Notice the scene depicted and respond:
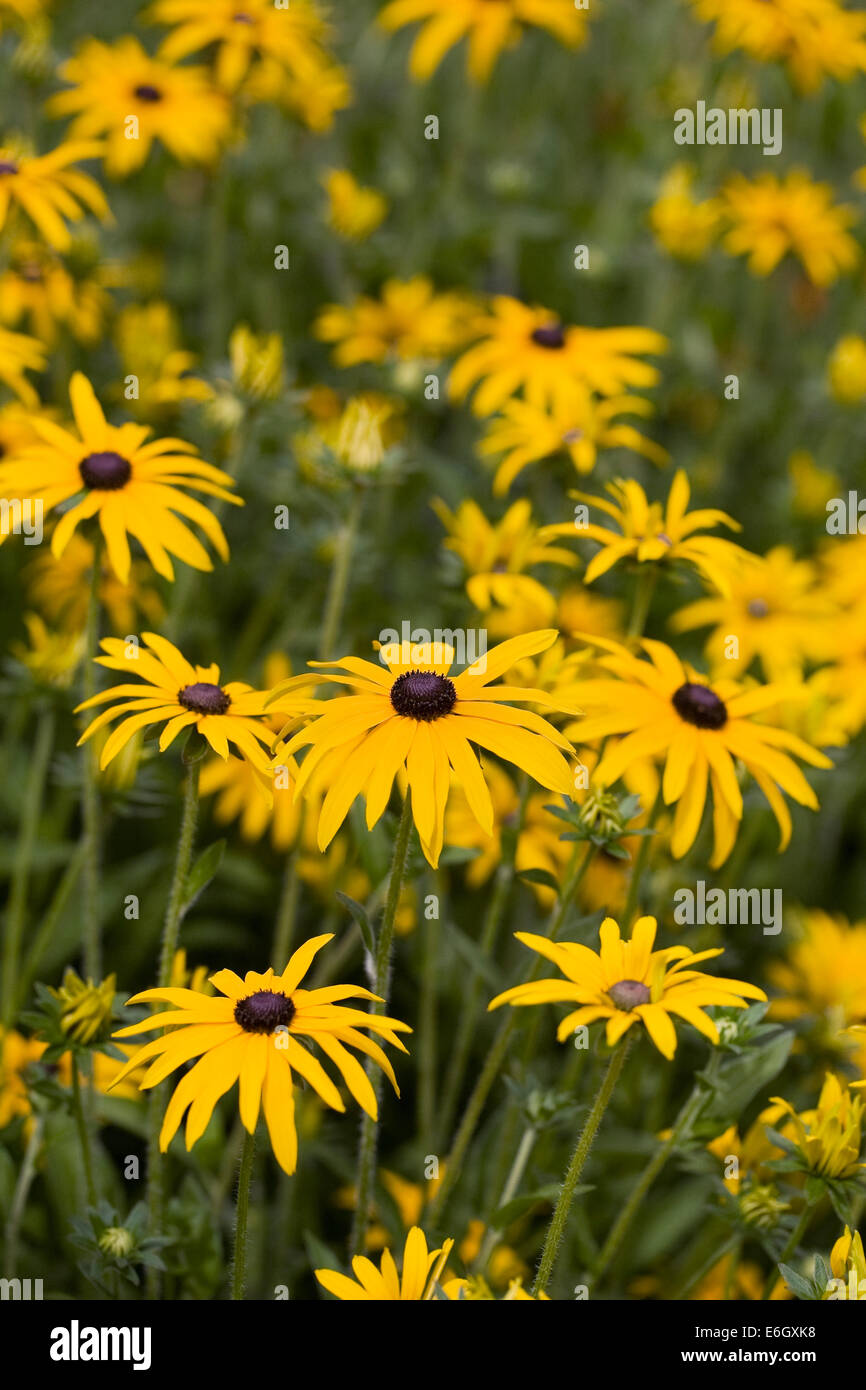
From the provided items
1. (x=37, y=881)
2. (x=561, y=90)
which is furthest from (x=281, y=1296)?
(x=561, y=90)

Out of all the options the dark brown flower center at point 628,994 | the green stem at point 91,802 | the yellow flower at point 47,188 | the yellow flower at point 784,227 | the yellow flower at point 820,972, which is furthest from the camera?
the yellow flower at point 784,227

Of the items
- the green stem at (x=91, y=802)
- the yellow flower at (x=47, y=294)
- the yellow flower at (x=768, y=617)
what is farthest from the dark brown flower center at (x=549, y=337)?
the green stem at (x=91, y=802)

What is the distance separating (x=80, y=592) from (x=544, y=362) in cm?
115

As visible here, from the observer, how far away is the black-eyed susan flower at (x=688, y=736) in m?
2.04

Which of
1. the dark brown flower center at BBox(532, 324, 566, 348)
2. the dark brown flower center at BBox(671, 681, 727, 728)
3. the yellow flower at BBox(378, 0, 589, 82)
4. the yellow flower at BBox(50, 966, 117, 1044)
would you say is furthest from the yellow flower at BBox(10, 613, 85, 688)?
the yellow flower at BBox(378, 0, 589, 82)

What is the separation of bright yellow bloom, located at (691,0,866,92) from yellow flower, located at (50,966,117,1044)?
326 centimetres

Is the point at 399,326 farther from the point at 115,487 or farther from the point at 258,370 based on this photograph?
the point at 115,487

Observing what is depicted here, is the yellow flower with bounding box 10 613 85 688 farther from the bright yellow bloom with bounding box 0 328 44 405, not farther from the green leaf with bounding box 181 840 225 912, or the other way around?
the green leaf with bounding box 181 840 225 912

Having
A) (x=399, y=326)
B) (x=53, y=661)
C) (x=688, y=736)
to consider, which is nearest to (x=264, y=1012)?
(x=688, y=736)

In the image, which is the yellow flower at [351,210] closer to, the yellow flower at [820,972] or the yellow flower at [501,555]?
the yellow flower at [501,555]

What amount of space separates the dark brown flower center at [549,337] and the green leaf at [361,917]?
185cm

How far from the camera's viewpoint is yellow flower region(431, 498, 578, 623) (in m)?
2.52

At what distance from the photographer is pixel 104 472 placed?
2.22m
